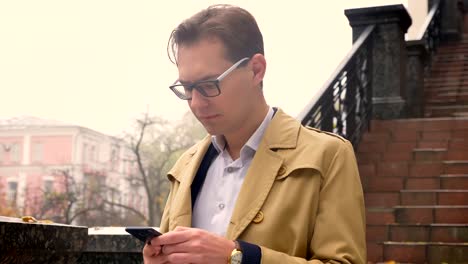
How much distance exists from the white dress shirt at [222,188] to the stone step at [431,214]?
488cm

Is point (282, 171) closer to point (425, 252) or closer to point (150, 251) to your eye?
point (150, 251)

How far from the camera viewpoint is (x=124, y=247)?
513 cm

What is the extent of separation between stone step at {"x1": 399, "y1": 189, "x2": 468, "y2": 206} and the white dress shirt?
523 centimetres

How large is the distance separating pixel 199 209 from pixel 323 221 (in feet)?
1.35

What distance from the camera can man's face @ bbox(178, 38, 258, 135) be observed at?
A: 1988 millimetres

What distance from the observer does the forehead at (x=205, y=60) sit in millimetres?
1986

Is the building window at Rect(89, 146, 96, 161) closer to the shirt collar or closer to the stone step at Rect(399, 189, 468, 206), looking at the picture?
the stone step at Rect(399, 189, 468, 206)

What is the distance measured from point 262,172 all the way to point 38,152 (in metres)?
75.0

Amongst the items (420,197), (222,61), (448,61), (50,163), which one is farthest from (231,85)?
(50,163)

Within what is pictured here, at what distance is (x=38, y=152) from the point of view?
74.3 metres

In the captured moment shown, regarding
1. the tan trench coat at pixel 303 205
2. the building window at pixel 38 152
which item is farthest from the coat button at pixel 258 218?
the building window at pixel 38 152

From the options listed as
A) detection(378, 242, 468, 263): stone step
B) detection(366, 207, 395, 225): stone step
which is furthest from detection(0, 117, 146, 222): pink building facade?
detection(378, 242, 468, 263): stone step

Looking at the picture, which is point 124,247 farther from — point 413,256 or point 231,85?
point 231,85

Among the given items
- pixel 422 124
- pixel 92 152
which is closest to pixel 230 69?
pixel 422 124
